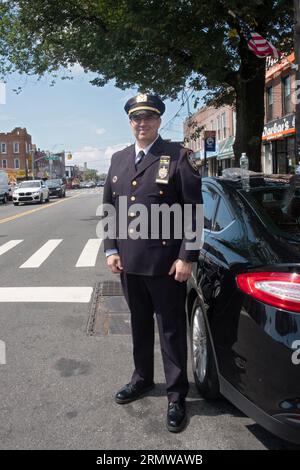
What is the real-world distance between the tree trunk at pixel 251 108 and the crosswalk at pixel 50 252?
4.48m

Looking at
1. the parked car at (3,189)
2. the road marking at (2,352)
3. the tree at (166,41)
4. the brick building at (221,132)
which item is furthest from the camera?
the parked car at (3,189)

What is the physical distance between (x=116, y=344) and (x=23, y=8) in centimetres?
1297

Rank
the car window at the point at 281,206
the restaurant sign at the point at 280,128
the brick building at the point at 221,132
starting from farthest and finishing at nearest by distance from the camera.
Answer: the brick building at the point at 221,132
the restaurant sign at the point at 280,128
the car window at the point at 281,206

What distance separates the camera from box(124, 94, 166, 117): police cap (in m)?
3.10

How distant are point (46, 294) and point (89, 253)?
348cm

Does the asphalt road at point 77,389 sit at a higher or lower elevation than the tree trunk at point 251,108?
lower

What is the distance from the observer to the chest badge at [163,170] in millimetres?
3012

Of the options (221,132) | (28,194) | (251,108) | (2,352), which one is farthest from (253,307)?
(221,132)

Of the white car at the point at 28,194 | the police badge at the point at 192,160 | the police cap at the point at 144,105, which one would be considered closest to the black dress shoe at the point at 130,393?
the police badge at the point at 192,160

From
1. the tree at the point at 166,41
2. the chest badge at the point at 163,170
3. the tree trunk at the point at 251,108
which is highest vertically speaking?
the tree at the point at 166,41

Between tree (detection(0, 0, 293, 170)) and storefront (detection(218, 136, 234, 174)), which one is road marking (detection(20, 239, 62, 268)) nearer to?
tree (detection(0, 0, 293, 170))

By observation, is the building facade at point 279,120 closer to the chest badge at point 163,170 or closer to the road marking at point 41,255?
the road marking at point 41,255
